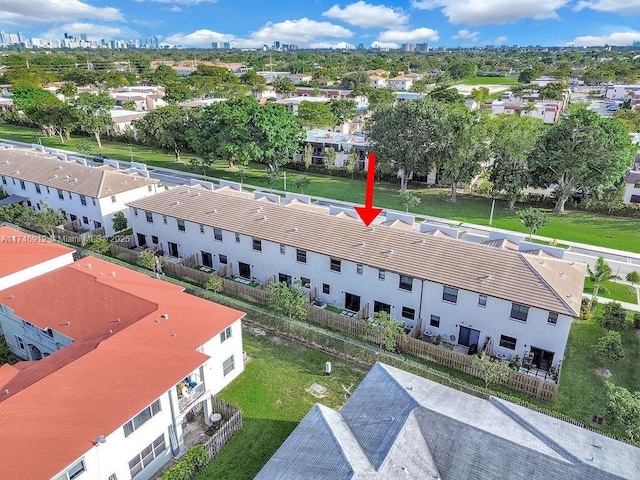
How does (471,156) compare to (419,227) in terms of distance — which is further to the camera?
(471,156)

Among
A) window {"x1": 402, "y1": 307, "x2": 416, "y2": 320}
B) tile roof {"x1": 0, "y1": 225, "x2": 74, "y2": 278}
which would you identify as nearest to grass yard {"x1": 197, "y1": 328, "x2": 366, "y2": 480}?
window {"x1": 402, "y1": 307, "x2": 416, "y2": 320}

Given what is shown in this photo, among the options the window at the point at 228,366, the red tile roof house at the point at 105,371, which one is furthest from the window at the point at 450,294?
the window at the point at 228,366

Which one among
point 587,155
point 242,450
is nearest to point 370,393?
point 242,450

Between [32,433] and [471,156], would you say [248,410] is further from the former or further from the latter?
[471,156]

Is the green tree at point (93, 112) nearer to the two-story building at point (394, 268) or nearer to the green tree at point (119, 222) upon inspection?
the green tree at point (119, 222)

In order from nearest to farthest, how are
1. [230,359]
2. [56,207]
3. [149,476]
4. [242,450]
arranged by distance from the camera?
[149,476] < [242,450] < [230,359] < [56,207]

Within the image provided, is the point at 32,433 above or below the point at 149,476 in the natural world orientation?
A: above

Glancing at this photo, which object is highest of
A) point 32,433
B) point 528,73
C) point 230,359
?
point 528,73
